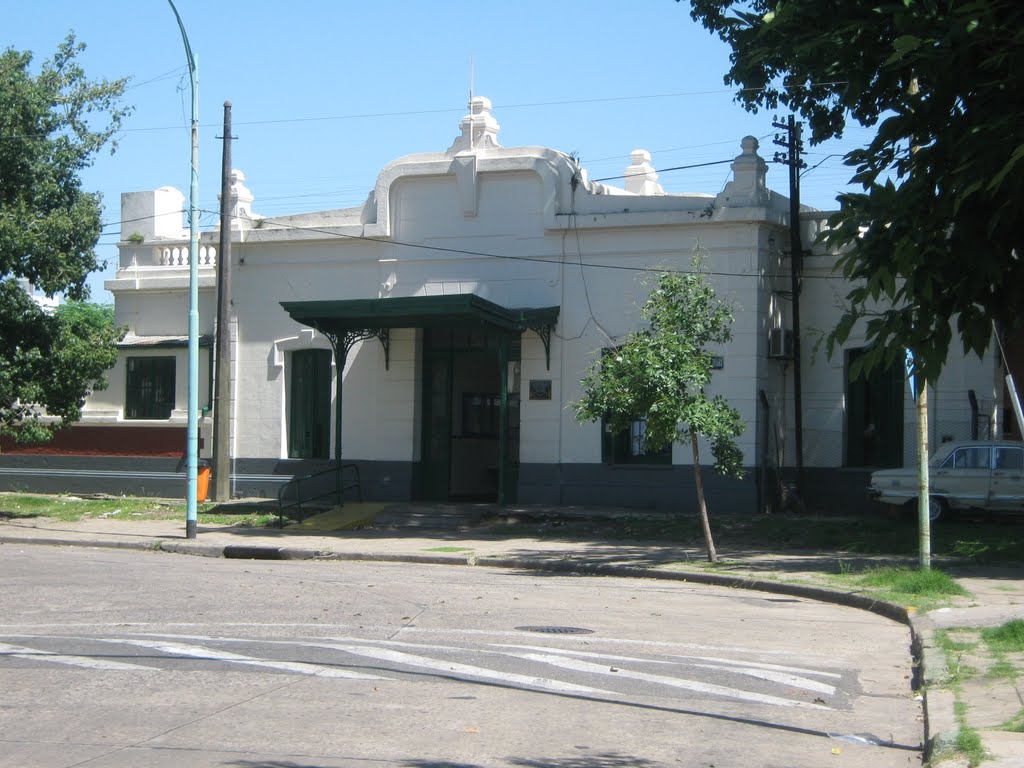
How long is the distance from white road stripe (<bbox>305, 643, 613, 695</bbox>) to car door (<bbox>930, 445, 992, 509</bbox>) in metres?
13.9

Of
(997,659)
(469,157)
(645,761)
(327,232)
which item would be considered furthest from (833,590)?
(327,232)

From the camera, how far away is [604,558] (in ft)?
61.2

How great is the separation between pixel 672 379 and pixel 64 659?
32.2 ft

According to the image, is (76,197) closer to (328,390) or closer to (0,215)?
(0,215)

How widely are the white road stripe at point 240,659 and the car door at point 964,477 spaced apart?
14814mm

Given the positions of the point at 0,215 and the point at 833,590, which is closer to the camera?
the point at 833,590

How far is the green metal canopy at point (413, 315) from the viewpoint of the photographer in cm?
2198

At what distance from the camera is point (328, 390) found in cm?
2595

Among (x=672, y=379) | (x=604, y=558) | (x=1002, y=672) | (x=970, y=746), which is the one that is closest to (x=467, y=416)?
(x=604, y=558)

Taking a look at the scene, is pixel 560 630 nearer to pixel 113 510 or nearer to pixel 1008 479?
pixel 1008 479

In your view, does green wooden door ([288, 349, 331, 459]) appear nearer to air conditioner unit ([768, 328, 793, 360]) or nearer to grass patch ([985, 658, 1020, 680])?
air conditioner unit ([768, 328, 793, 360])

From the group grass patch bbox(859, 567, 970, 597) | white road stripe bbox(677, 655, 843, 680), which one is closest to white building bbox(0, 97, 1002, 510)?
grass patch bbox(859, 567, 970, 597)

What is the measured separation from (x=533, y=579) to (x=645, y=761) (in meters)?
10.2

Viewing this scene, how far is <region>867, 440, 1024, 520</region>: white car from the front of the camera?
68.6 ft
